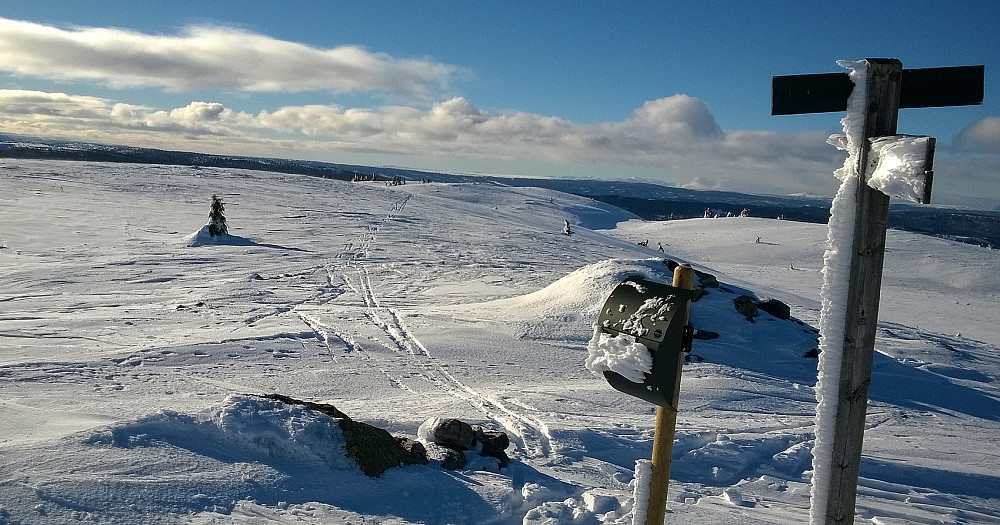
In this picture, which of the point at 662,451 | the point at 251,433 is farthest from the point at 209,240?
the point at 662,451

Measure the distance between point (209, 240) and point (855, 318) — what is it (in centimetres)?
2495

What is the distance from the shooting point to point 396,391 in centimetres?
902

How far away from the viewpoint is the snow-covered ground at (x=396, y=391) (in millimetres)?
4832

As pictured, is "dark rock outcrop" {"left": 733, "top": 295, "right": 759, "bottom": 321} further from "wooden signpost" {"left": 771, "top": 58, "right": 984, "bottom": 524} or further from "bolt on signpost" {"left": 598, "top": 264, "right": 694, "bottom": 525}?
"bolt on signpost" {"left": 598, "top": 264, "right": 694, "bottom": 525}

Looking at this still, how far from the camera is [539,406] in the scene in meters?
8.30

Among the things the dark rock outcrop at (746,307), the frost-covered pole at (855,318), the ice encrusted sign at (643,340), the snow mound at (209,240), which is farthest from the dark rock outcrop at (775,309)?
the snow mound at (209,240)

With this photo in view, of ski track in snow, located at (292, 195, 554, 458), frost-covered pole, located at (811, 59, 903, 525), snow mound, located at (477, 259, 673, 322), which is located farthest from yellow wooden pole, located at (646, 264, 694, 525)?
snow mound, located at (477, 259, 673, 322)

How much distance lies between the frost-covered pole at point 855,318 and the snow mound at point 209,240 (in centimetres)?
2444

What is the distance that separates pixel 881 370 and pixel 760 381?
3.21 m

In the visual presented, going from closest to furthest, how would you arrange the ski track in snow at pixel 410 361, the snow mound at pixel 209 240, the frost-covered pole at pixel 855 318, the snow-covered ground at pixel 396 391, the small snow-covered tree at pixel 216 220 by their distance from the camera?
the frost-covered pole at pixel 855 318 → the snow-covered ground at pixel 396 391 → the ski track in snow at pixel 410 361 → the snow mound at pixel 209 240 → the small snow-covered tree at pixel 216 220

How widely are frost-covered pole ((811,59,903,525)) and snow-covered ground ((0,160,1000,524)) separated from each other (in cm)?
238

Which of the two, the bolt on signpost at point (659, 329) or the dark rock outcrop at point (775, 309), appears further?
the dark rock outcrop at point (775, 309)

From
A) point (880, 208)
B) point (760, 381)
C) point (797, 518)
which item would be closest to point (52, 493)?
point (880, 208)

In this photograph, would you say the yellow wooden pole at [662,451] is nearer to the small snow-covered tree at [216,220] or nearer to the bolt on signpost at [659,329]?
the bolt on signpost at [659,329]
